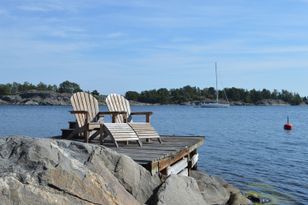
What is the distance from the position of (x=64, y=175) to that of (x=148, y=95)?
125m

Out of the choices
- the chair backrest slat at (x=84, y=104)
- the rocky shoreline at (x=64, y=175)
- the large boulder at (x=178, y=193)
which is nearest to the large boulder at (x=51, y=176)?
the rocky shoreline at (x=64, y=175)

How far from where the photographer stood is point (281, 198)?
39.5 ft

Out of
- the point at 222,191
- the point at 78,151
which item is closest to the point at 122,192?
the point at 78,151

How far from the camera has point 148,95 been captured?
426 ft

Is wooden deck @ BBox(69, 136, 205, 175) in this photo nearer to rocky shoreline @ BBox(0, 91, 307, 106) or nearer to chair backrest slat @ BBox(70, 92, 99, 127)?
chair backrest slat @ BBox(70, 92, 99, 127)

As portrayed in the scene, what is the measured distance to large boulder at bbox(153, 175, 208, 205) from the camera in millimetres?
6766

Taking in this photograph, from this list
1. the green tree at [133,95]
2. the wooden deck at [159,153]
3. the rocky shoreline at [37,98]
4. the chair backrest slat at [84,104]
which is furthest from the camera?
the green tree at [133,95]

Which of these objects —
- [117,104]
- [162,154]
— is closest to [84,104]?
[117,104]

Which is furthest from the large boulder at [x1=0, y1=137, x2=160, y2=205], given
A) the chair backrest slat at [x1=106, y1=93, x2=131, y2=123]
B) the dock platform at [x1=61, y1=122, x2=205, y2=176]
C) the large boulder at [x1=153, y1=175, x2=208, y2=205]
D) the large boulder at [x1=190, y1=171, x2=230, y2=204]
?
the chair backrest slat at [x1=106, y1=93, x2=131, y2=123]

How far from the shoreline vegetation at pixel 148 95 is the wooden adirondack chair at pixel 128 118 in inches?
4207

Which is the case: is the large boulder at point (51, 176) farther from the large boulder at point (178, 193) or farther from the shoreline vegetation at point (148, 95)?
the shoreline vegetation at point (148, 95)

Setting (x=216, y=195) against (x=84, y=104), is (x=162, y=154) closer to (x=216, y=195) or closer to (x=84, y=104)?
(x=216, y=195)

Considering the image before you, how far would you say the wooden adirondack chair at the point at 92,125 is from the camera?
996 cm

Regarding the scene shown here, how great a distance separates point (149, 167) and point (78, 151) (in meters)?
1.84
